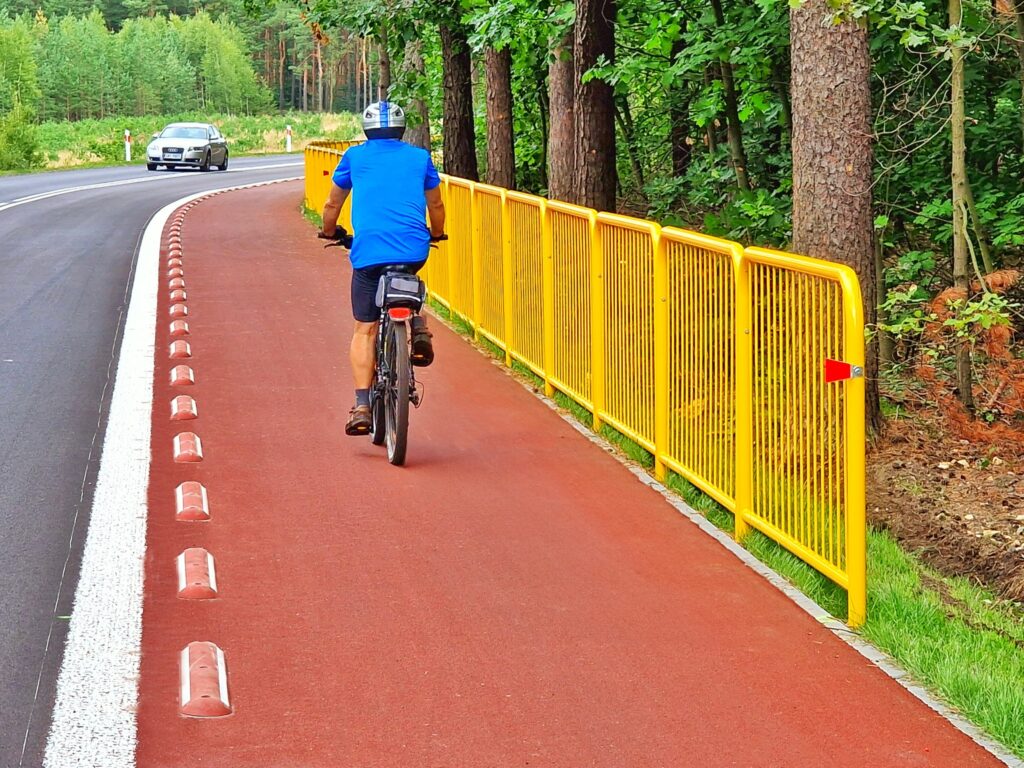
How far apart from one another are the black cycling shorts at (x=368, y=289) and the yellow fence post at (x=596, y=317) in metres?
1.16

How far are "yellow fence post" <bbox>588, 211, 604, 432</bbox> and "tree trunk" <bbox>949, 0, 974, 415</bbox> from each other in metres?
2.22

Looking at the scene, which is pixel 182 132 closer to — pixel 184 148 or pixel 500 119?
pixel 184 148

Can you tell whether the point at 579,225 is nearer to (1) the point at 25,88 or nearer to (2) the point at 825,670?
(2) the point at 825,670

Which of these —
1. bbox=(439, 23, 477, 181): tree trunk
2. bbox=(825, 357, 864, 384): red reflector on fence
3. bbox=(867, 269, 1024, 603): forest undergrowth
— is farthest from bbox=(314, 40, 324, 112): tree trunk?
bbox=(825, 357, 864, 384): red reflector on fence

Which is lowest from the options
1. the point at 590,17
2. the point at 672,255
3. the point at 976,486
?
the point at 976,486

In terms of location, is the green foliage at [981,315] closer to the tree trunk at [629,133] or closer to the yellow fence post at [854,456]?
the yellow fence post at [854,456]

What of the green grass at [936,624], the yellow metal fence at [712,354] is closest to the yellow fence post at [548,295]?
the yellow metal fence at [712,354]

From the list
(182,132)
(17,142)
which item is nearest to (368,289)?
(182,132)

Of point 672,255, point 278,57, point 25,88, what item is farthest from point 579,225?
point 278,57

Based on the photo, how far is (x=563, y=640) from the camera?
5.65 metres

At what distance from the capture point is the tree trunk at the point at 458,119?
22062mm

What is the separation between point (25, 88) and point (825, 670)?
9490cm

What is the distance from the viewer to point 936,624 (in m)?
5.97

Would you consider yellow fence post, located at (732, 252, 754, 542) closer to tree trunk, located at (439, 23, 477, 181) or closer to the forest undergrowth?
the forest undergrowth
